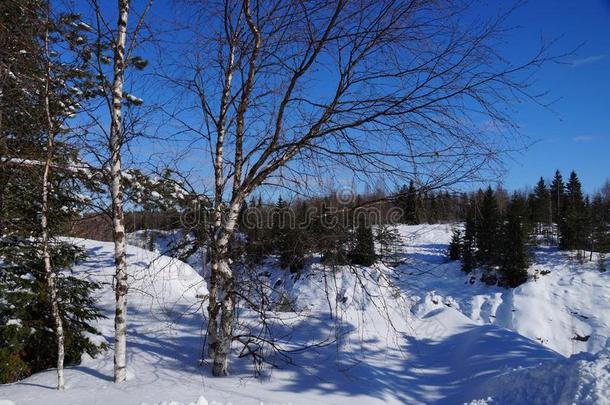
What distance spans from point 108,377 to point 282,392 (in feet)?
7.98

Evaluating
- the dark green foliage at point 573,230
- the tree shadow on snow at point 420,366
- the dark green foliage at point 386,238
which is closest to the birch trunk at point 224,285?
the tree shadow on snow at point 420,366

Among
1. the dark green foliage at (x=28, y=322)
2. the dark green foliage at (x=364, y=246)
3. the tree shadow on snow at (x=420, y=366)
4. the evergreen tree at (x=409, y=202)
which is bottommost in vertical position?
the tree shadow on snow at (x=420, y=366)

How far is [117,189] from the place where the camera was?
560 centimetres

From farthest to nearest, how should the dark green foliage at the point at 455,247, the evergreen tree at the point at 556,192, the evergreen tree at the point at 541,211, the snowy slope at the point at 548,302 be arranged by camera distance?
the evergreen tree at the point at 556,192 < the evergreen tree at the point at 541,211 < the dark green foliage at the point at 455,247 < the snowy slope at the point at 548,302

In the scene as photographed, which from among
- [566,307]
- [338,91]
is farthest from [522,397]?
[566,307]

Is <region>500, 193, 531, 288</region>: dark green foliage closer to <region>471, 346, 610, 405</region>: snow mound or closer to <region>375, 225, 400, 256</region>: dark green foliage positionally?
<region>471, 346, 610, 405</region>: snow mound

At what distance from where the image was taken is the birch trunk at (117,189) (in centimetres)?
549

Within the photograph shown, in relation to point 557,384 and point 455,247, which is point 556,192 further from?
point 557,384

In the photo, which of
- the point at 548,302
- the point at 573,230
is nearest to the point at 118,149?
the point at 548,302

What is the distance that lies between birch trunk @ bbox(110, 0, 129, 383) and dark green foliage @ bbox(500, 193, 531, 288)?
34986 mm

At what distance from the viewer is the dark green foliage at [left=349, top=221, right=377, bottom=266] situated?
4.67 m

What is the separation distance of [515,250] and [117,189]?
3588 centimetres

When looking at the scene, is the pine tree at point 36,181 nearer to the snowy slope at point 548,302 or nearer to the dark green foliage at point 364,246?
the dark green foliage at point 364,246

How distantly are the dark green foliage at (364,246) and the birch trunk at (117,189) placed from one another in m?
3.00
